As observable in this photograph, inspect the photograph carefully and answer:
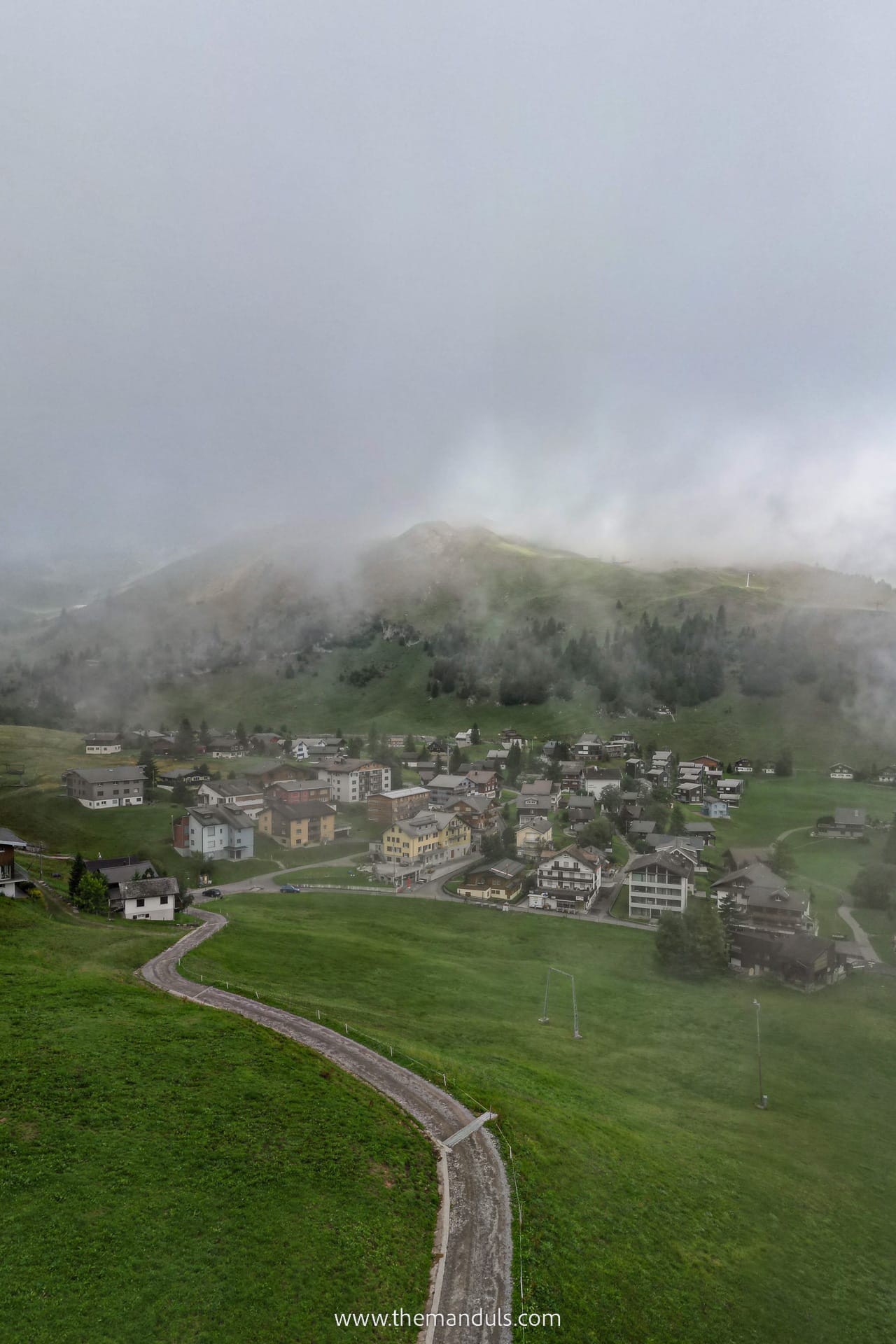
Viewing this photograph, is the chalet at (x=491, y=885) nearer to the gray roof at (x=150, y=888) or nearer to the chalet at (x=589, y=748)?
the gray roof at (x=150, y=888)

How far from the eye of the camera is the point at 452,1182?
2767cm

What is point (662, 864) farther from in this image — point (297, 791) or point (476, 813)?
point (297, 791)

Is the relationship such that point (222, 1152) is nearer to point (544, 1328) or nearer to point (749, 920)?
point (544, 1328)

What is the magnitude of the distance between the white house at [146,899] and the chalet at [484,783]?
9224 cm

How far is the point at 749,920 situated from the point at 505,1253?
6638 centimetres

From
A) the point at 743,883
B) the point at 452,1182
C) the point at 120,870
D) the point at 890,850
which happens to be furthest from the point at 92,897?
the point at 890,850

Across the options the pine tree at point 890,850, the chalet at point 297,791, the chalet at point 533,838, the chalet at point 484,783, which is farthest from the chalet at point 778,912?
the chalet at point 297,791

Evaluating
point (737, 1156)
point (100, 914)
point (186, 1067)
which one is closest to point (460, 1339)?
point (186, 1067)

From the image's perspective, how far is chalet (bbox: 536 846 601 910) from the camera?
96.4 metres

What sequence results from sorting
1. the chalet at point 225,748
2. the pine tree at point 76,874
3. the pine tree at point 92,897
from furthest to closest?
the chalet at point 225,748 < the pine tree at point 76,874 < the pine tree at point 92,897

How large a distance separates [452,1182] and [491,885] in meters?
72.9

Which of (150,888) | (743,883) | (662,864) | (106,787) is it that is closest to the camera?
(150,888)

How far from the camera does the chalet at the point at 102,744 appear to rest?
161 meters

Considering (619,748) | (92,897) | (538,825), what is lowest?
(538,825)
